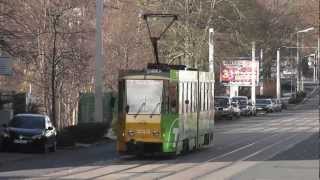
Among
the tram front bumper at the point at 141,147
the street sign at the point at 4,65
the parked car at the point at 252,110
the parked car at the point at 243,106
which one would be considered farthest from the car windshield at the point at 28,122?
the parked car at the point at 252,110

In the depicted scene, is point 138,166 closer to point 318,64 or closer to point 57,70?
point 57,70

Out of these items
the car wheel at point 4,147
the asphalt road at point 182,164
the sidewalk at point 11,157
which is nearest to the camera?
the asphalt road at point 182,164

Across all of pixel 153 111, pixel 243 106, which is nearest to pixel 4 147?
pixel 153 111

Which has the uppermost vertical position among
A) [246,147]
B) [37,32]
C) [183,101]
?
[37,32]

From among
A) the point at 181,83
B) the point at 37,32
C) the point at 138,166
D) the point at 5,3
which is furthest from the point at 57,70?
the point at 138,166

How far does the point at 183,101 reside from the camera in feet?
88.9

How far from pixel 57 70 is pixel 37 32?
9.48ft

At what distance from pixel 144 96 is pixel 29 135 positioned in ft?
17.6

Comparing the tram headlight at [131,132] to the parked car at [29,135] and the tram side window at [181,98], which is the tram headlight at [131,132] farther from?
the parked car at [29,135]

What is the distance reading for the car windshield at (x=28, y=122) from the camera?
3027 centimetres

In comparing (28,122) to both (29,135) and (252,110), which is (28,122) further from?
(252,110)

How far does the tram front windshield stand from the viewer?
26.1m

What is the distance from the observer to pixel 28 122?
30547mm

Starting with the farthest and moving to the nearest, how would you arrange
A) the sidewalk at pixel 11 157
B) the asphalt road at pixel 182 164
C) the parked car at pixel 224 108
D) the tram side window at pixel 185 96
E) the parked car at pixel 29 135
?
the parked car at pixel 224 108, the parked car at pixel 29 135, the tram side window at pixel 185 96, the sidewalk at pixel 11 157, the asphalt road at pixel 182 164
